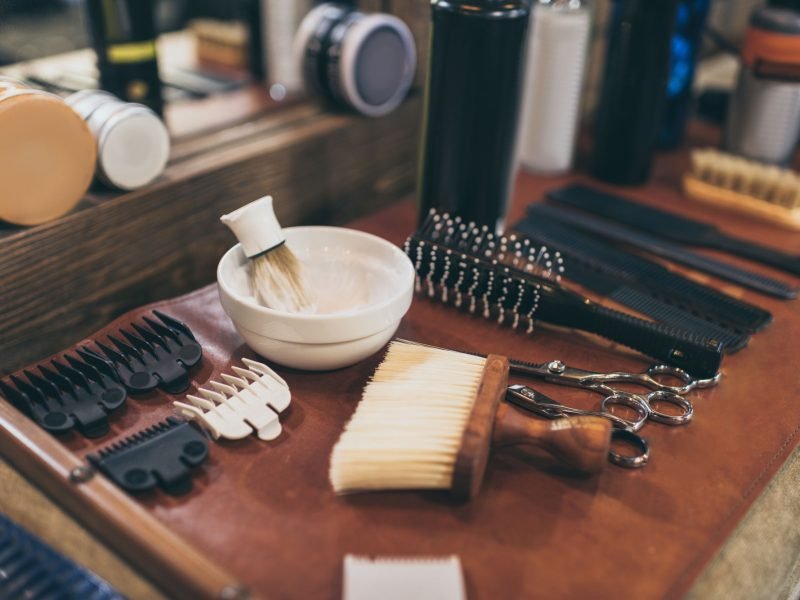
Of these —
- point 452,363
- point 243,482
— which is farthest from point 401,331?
point 243,482

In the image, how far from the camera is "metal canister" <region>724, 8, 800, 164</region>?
111cm

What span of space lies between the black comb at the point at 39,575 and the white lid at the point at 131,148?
0.38m

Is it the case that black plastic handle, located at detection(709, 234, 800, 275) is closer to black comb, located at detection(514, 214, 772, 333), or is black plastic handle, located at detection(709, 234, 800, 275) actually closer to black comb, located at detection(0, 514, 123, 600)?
black comb, located at detection(514, 214, 772, 333)

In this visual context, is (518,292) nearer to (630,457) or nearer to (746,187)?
(630,457)

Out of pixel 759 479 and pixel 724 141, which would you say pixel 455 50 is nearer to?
pixel 759 479

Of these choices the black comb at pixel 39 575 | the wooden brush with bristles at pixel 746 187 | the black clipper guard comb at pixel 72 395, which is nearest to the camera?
the black comb at pixel 39 575

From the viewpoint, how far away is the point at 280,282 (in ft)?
2.37

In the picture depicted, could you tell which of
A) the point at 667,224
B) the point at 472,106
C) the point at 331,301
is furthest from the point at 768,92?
the point at 331,301

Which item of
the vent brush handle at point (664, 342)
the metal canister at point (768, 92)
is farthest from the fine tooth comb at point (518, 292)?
the metal canister at point (768, 92)

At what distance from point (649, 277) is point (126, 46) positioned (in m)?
0.68

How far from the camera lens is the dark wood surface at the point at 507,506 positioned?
20.8 inches

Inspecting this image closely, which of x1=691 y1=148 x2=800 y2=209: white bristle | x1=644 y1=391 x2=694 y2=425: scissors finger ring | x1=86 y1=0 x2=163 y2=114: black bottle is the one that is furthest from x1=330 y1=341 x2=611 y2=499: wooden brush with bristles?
x1=691 y1=148 x2=800 y2=209: white bristle

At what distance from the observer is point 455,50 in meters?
0.82

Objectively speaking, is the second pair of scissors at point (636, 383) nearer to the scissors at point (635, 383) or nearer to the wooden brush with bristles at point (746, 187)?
the scissors at point (635, 383)
